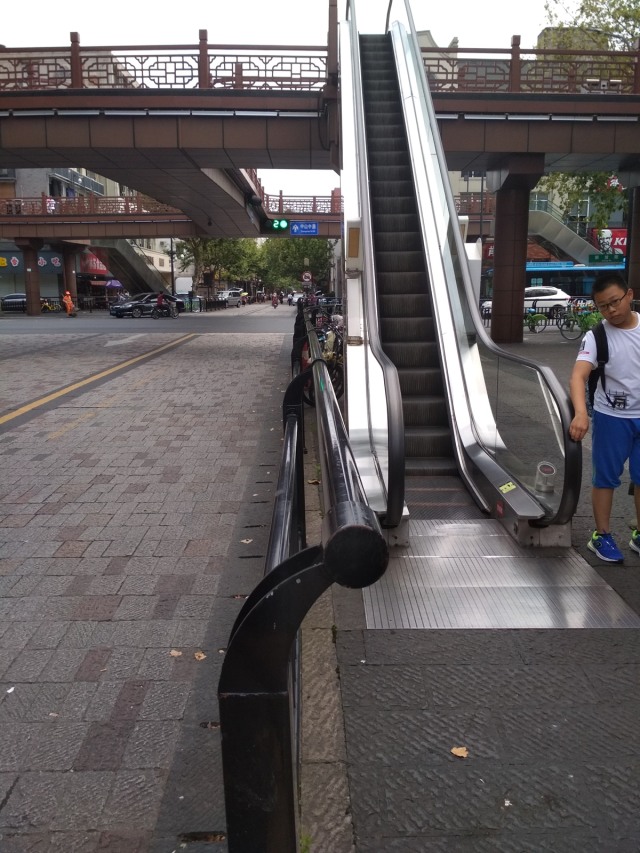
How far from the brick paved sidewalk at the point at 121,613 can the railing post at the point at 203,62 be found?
28.4 feet

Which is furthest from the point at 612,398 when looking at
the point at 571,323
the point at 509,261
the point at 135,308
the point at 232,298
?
the point at 232,298

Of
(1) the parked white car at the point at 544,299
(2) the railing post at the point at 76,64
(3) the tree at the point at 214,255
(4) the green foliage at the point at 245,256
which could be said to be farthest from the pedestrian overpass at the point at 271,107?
(3) the tree at the point at 214,255

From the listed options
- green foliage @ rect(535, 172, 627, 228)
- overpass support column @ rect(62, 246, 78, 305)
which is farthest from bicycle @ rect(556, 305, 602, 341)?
overpass support column @ rect(62, 246, 78, 305)

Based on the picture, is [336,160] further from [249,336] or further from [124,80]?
[249,336]

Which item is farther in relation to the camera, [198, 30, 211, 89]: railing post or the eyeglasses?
[198, 30, 211, 89]: railing post

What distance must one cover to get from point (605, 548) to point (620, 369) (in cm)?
106

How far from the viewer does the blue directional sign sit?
96.2ft

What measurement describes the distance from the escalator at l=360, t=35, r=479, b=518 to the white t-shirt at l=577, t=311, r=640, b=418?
1.43 meters

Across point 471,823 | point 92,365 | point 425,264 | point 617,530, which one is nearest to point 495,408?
point 617,530

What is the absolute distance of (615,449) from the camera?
14.3 ft

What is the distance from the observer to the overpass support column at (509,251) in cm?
1759

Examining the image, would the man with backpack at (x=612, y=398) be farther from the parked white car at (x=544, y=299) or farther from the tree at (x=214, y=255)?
the tree at (x=214, y=255)

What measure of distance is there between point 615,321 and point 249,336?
19850 millimetres

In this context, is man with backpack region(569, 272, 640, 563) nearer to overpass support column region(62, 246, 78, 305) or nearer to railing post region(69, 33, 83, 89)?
railing post region(69, 33, 83, 89)
